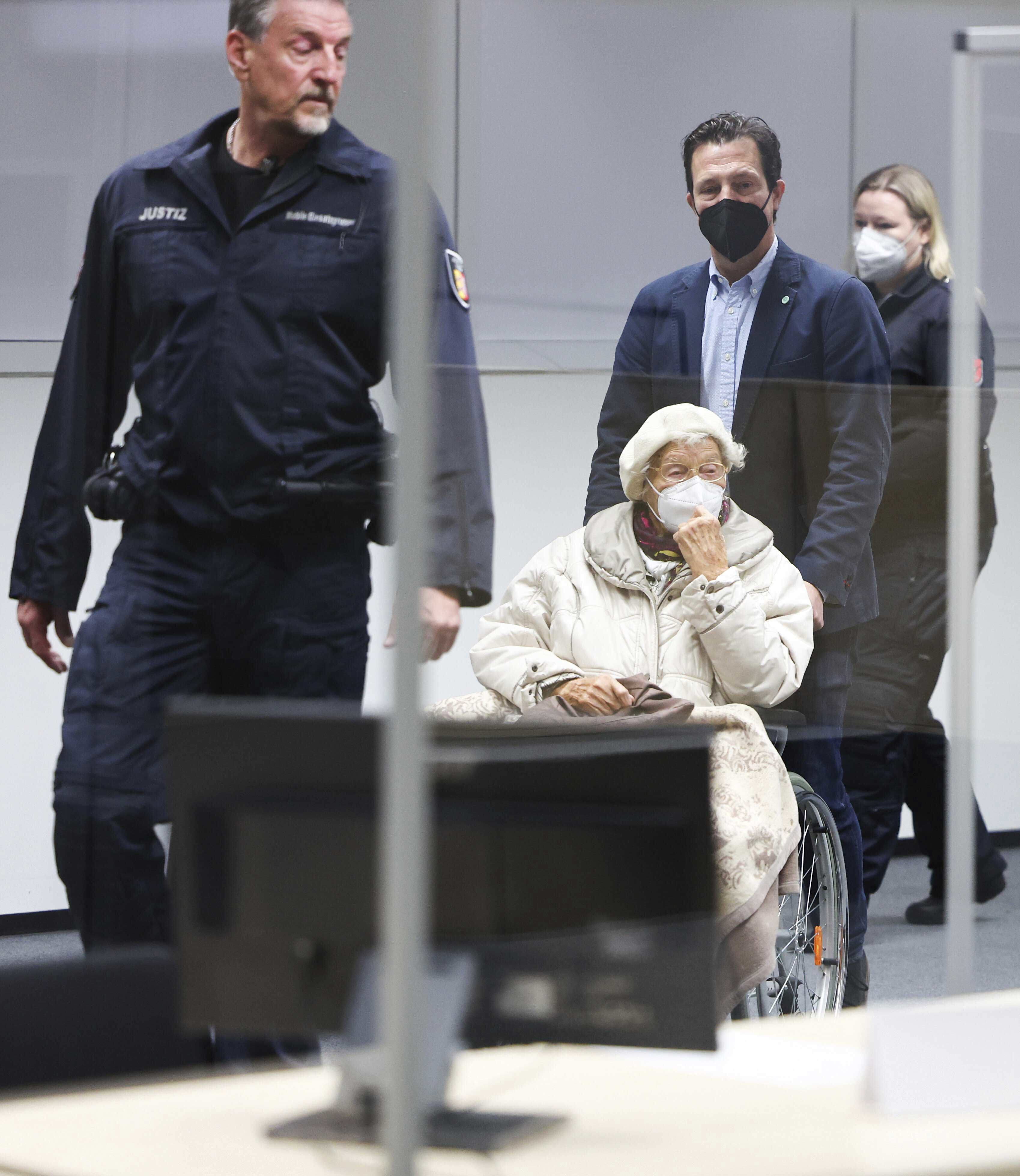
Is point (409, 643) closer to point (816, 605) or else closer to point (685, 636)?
point (685, 636)

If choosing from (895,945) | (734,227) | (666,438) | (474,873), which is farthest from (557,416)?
(474,873)

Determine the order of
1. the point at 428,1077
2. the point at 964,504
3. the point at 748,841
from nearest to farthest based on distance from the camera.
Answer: the point at 428,1077 → the point at 964,504 → the point at 748,841

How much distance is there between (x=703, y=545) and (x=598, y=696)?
0.32m

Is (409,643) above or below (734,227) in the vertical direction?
below

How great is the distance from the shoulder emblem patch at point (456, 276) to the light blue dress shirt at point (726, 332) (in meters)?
0.43

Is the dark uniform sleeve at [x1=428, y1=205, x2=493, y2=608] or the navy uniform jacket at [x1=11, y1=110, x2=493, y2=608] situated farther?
the dark uniform sleeve at [x1=428, y1=205, x2=493, y2=608]

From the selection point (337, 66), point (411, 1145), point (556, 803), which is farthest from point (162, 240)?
point (411, 1145)

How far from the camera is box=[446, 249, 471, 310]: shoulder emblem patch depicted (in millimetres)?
2453

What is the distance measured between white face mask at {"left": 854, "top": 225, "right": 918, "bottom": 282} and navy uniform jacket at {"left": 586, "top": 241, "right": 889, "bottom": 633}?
1.3 inches

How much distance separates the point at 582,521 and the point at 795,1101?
1.77 metres

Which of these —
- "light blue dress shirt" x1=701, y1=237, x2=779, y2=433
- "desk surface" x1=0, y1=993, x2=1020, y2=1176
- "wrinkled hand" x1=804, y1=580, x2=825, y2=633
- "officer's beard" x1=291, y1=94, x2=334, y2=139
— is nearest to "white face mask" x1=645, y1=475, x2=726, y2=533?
"light blue dress shirt" x1=701, y1=237, x2=779, y2=433

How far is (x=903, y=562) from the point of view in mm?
2779

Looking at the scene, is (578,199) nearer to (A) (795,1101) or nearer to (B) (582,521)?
(B) (582,521)

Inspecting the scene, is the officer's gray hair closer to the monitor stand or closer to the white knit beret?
the white knit beret
